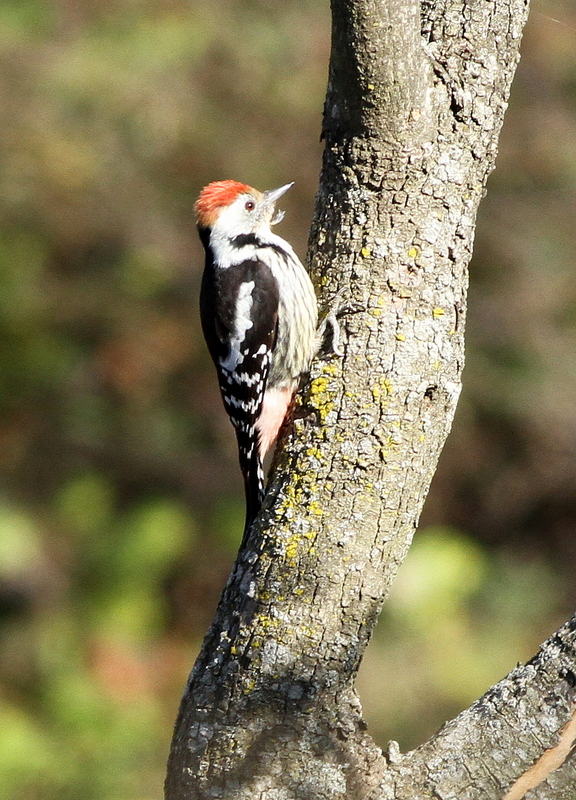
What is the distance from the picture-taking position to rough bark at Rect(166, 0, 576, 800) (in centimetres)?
262

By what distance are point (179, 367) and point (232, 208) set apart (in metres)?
3.73

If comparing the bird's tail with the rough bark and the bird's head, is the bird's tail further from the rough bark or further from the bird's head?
the bird's head

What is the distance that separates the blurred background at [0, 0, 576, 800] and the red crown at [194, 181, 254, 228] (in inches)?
125

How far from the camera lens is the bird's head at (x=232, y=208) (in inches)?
164

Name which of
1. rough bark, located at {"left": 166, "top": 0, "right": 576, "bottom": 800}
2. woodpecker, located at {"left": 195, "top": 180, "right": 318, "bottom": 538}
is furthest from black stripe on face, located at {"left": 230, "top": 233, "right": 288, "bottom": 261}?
rough bark, located at {"left": 166, "top": 0, "right": 576, "bottom": 800}

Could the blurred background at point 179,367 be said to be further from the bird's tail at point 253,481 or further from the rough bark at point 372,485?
the rough bark at point 372,485

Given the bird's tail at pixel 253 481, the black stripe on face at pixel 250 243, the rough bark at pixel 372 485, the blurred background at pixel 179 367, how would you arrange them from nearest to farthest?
the rough bark at pixel 372 485, the bird's tail at pixel 253 481, the black stripe on face at pixel 250 243, the blurred background at pixel 179 367

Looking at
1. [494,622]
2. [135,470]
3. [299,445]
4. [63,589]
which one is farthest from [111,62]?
[299,445]

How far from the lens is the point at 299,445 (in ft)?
9.33

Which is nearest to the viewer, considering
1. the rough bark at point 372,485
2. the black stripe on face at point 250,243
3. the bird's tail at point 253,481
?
the rough bark at point 372,485

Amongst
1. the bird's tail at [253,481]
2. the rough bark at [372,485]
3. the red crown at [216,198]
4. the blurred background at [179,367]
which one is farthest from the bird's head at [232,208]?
the blurred background at [179,367]

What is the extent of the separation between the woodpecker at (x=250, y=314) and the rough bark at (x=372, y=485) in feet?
2.08

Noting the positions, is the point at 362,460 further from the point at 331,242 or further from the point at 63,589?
the point at 63,589

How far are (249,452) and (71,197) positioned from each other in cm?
496
